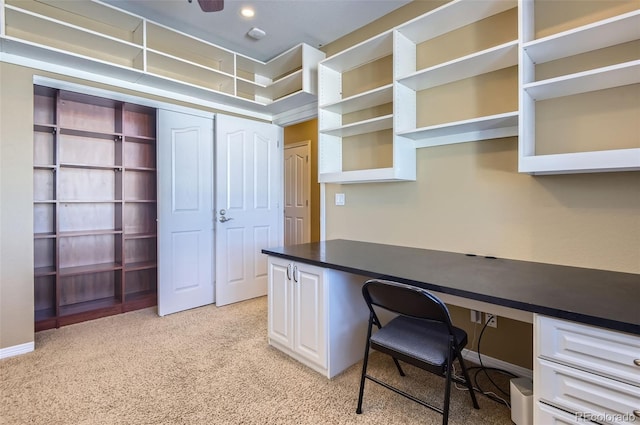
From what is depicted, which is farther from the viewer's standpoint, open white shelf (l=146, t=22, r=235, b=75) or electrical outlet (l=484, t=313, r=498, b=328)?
open white shelf (l=146, t=22, r=235, b=75)

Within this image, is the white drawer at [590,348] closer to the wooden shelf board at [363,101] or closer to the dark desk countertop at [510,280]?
the dark desk countertop at [510,280]

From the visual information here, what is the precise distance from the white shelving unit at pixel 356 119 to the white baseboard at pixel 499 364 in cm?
133

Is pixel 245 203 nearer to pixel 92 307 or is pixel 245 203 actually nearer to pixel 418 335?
pixel 92 307

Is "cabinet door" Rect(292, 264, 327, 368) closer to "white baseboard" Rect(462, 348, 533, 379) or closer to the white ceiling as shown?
"white baseboard" Rect(462, 348, 533, 379)

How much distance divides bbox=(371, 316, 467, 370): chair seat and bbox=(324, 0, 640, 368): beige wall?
709 millimetres

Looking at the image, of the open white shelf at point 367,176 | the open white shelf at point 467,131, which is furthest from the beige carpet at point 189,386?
the open white shelf at point 467,131

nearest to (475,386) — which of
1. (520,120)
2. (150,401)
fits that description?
(520,120)

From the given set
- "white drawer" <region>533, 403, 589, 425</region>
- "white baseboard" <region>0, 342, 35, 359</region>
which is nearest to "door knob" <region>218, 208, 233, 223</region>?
"white baseboard" <region>0, 342, 35, 359</region>

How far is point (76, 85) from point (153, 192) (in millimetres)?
1257

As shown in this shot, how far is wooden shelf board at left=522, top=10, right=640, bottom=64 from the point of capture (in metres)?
1.47

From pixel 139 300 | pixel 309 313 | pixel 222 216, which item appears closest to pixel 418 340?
pixel 309 313

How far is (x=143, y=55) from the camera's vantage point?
2680 millimetres

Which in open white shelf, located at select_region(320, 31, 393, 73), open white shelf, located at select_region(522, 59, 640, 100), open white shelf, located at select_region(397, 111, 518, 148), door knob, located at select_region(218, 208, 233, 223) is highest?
open white shelf, located at select_region(320, 31, 393, 73)

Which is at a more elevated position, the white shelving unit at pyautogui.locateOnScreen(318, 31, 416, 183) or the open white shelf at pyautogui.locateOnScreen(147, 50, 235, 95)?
Answer: the open white shelf at pyautogui.locateOnScreen(147, 50, 235, 95)
